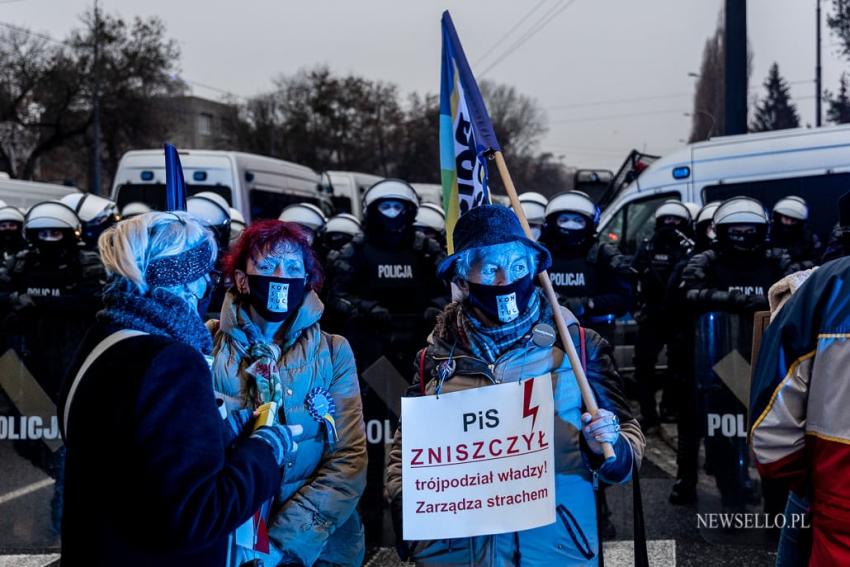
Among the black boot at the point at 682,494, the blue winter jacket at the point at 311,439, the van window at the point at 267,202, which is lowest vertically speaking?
the black boot at the point at 682,494

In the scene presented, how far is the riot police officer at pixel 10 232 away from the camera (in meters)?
9.64

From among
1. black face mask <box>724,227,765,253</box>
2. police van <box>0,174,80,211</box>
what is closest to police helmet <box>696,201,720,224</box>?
black face mask <box>724,227,765,253</box>

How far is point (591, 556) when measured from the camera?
2.68 metres

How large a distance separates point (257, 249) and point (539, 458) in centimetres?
136

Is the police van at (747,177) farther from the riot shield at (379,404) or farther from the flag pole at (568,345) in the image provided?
the flag pole at (568,345)

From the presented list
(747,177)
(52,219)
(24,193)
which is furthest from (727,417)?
(24,193)

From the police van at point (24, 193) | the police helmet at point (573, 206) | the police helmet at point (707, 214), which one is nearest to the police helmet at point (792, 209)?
the police helmet at point (707, 214)

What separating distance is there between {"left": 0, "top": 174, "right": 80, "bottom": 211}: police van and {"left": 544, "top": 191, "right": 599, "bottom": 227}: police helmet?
1011 cm

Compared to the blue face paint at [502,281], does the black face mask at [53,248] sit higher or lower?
higher

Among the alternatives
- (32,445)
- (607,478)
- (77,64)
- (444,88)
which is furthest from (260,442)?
(77,64)

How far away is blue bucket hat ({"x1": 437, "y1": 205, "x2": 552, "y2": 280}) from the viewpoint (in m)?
2.83

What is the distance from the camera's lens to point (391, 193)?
6695mm

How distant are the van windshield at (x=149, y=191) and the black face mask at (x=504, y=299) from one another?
11.2 m

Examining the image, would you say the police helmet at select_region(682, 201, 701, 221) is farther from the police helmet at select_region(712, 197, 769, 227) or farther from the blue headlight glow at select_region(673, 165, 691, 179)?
the police helmet at select_region(712, 197, 769, 227)
